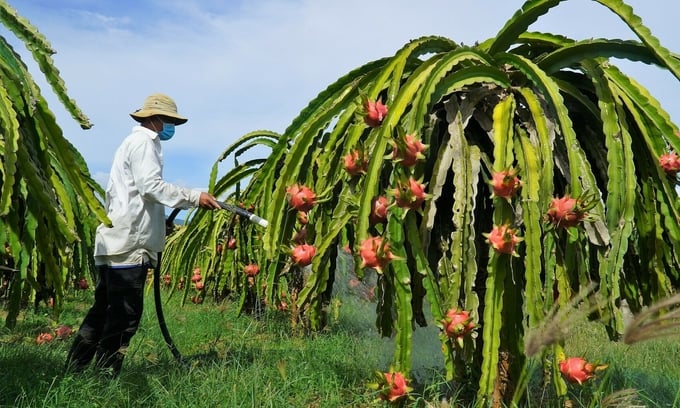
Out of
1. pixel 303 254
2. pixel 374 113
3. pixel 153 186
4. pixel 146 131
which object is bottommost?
pixel 303 254

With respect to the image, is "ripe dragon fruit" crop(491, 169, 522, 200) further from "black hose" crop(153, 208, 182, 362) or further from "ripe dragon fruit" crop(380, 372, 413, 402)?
"black hose" crop(153, 208, 182, 362)

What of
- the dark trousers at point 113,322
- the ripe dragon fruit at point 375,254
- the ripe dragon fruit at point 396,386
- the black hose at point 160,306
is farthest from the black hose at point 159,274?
the ripe dragon fruit at point 396,386

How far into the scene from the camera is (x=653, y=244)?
8.06ft

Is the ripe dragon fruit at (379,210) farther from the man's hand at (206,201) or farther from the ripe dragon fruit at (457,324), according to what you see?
A: the man's hand at (206,201)

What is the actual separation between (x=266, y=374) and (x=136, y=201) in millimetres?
1164

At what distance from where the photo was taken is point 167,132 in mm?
3916

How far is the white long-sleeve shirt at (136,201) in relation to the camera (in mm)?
3484

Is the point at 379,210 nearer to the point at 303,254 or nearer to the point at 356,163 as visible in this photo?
the point at 356,163

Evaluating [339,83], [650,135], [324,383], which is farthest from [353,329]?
[650,135]

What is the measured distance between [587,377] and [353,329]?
3816 mm

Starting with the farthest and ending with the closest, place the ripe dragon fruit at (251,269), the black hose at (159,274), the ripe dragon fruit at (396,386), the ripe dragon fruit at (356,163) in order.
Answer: the ripe dragon fruit at (251,269) < the black hose at (159,274) < the ripe dragon fruit at (356,163) < the ripe dragon fruit at (396,386)

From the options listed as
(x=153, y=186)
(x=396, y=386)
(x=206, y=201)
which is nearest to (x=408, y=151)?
(x=396, y=386)

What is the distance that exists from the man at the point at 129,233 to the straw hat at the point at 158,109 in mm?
16

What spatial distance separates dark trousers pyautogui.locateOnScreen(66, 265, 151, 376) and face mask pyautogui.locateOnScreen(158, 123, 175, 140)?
0.81 m
